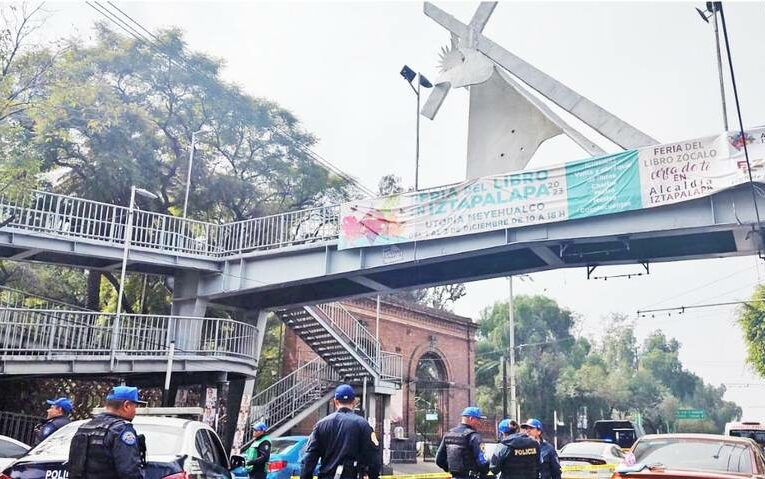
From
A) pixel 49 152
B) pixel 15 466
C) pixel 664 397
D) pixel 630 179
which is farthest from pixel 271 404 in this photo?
pixel 664 397

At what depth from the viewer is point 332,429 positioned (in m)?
6.10

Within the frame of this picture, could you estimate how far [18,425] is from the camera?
1902 centimetres

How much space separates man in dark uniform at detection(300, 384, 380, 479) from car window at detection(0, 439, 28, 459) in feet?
21.5

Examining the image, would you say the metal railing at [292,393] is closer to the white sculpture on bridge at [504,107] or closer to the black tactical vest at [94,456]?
the white sculpture on bridge at [504,107]

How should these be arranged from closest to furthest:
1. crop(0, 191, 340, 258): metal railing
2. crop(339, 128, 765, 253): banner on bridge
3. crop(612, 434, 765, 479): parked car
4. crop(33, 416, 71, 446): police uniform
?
crop(612, 434, 765, 479): parked car
crop(33, 416, 71, 446): police uniform
crop(339, 128, 765, 253): banner on bridge
crop(0, 191, 340, 258): metal railing

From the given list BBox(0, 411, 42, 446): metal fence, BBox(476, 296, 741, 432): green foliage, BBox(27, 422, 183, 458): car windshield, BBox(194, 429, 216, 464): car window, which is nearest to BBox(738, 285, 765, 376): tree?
BBox(476, 296, 741, 432): green foliage

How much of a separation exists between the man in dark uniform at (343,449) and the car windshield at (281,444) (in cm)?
979

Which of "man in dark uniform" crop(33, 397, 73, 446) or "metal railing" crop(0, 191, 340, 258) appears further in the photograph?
"metal railing" crop(0, 191, 340, 258)

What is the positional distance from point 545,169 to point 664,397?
59.0 metres

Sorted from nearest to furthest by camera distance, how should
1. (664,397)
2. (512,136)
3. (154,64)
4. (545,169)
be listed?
1. (545,169)
2. (512,136)
3. (154,64)
4. (664,397)

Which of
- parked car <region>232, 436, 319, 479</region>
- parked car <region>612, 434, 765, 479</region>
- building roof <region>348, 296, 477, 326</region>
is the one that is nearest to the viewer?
parked car <region>612, 434, 765, 479</region>

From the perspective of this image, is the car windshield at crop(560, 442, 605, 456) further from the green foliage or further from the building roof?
the green foliage

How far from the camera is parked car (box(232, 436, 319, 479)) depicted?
1382cm

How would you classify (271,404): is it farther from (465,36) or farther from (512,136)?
(465,36)
